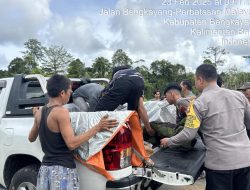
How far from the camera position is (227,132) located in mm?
3189

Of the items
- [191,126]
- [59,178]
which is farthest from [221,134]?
[59,178]

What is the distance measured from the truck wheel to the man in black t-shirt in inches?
38.5

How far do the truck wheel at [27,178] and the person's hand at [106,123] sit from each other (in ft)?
3.72

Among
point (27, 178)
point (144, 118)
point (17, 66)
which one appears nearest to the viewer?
point (27, 178)

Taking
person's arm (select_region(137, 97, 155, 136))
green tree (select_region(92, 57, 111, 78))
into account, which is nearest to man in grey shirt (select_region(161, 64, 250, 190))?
person's arm (select_region(137, 97, 155, 136))

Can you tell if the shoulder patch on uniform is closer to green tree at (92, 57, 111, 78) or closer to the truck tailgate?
the truck tailgate

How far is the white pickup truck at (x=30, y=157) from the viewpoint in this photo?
3.01 meters

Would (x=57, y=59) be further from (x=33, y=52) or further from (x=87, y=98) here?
(x=87, y=98)

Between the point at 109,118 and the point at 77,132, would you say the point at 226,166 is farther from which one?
the point at 77,132

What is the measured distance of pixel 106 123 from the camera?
112 inches

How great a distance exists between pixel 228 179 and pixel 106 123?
1335 mm

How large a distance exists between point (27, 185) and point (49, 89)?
4.21ft

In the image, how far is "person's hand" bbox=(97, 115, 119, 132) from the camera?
2.84 metres

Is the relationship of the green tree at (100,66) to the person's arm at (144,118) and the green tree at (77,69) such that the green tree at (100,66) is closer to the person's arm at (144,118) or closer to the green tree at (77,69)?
the green tree at (77,69)
